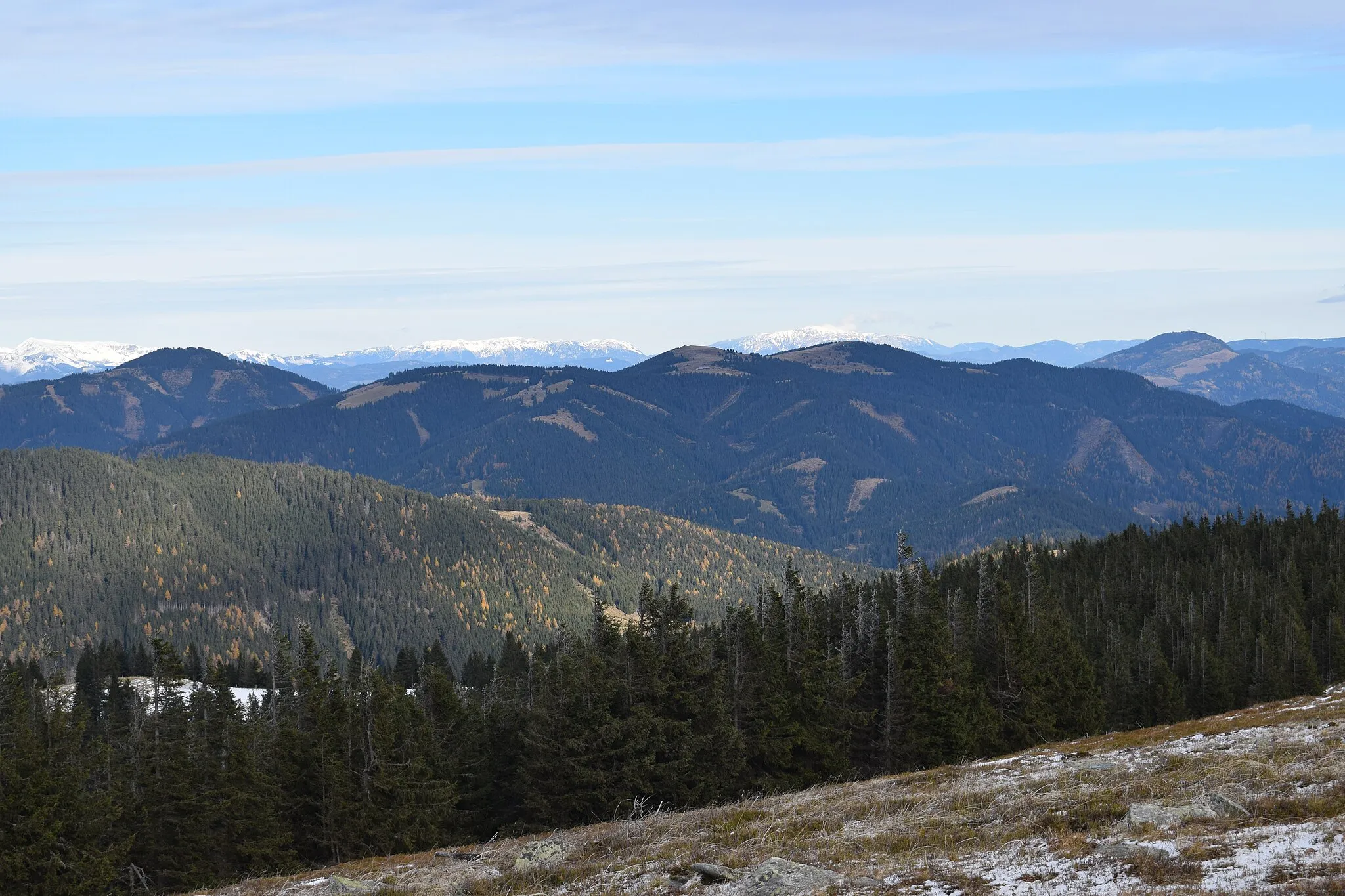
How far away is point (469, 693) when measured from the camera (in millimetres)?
89188

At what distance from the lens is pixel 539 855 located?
96.5ft

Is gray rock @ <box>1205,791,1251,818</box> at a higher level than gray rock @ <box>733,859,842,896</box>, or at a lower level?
higher

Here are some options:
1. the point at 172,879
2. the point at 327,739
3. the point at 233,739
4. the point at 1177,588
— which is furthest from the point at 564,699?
the point at 1177,588

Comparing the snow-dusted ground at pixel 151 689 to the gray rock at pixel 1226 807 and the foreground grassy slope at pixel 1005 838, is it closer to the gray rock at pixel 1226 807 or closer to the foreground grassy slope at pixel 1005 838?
the foreground grassy slope at pixel 1005 838

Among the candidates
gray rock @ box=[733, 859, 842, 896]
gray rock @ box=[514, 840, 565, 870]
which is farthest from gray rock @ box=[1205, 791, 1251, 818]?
gray rock @ box=[514, 840, 565, 870]

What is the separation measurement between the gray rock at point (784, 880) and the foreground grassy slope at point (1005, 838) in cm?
47

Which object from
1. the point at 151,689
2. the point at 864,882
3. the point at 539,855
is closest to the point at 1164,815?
the point at 864,882

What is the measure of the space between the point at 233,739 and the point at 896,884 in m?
48.4

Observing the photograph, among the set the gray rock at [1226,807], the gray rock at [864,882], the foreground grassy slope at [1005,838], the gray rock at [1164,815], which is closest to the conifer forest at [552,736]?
the foreground grassy slope at [1005,838]

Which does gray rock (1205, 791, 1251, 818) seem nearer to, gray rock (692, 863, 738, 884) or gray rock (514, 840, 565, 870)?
gray rock (692, 863, 738, 884)

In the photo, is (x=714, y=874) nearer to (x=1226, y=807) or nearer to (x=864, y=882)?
(x=864, y=882)

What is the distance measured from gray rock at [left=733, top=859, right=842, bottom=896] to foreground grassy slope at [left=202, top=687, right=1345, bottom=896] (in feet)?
1.55

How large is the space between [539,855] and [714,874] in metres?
7.17

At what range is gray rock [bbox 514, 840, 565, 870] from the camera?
28.5 m
